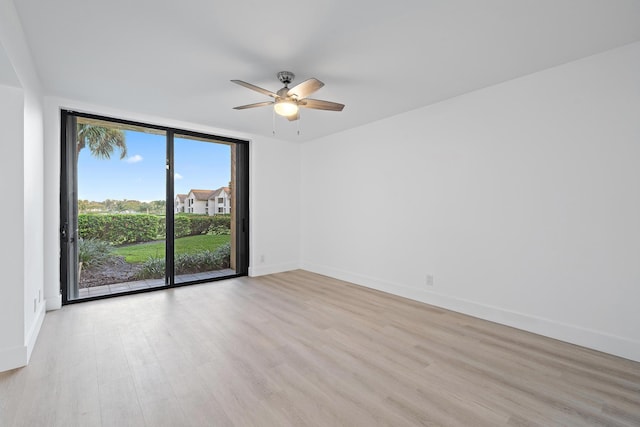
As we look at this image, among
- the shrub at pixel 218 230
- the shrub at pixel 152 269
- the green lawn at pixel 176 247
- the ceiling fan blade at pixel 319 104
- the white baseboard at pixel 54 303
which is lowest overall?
the white baseboard at pixel 54 303

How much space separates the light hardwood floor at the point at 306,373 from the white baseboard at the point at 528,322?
0.32 ft

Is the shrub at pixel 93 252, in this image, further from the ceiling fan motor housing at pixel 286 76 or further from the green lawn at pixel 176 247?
the ceiling fan motor housing at pixel 286 76

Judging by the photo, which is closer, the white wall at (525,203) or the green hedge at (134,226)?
the white wall at (525,203)

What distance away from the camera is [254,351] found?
2.46m

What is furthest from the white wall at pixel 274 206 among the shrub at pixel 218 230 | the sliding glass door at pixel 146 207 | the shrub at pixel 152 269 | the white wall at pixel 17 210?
the white wall at pixel 17 210

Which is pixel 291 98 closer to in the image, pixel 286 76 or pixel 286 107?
pixel 286 107

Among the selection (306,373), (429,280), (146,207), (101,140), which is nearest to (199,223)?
(146,207)

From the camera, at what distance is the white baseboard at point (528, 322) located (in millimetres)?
2363

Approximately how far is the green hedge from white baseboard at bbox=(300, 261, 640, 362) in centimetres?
293

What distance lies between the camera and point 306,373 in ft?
7.01

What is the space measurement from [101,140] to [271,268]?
10.6ft

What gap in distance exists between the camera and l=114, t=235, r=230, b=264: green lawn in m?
4.08

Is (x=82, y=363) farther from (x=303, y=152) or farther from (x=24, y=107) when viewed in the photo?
(x=303, y=152)

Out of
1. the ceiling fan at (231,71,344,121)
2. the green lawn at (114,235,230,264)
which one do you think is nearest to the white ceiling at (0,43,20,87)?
the ceiling fan at (231,71,344,121)
